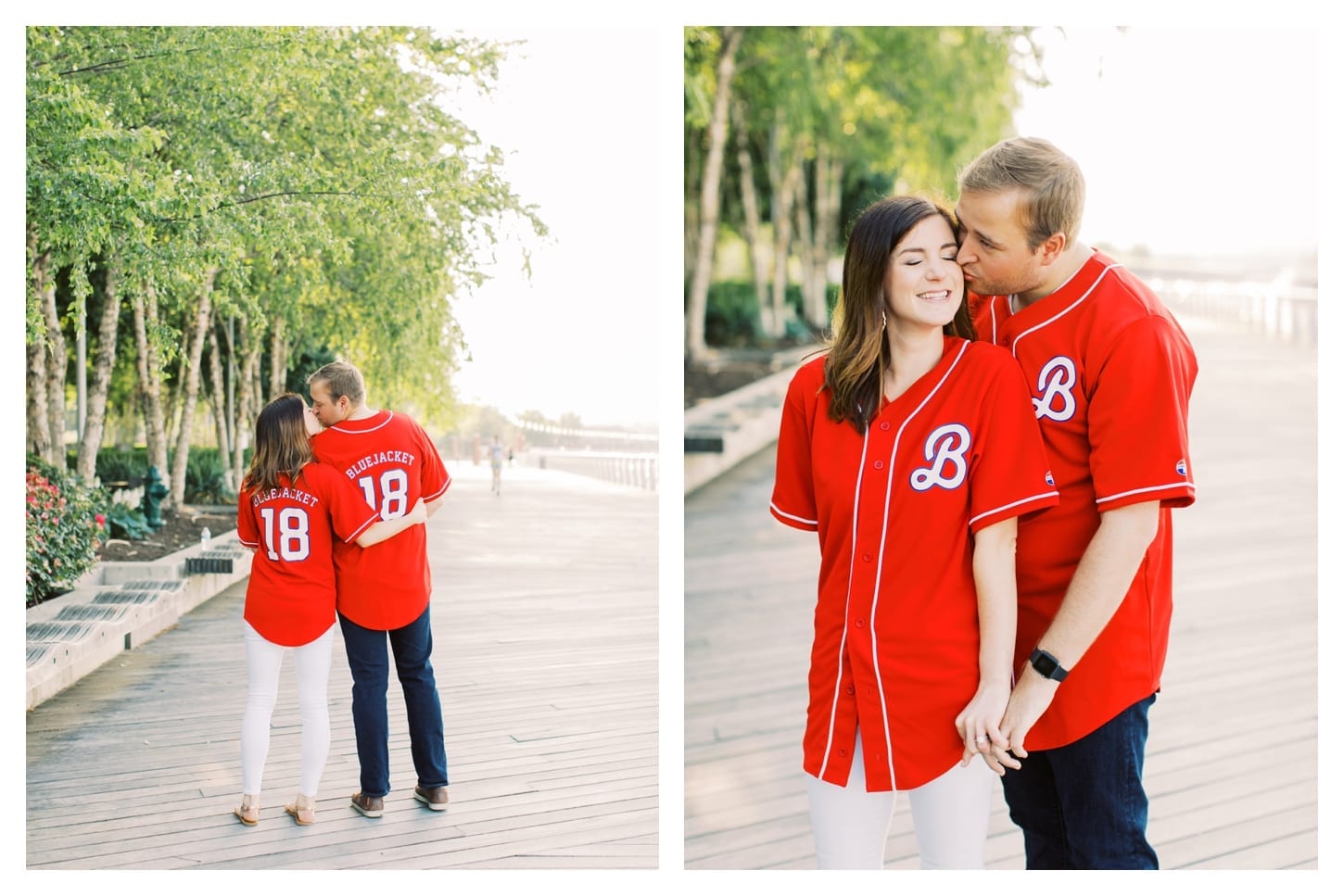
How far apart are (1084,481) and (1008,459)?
0.54 feet

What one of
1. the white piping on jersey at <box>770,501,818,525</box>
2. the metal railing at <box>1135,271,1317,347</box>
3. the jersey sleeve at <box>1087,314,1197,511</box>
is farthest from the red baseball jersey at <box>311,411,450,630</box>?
the metal railing at <box>1135,271,1317,347</box>

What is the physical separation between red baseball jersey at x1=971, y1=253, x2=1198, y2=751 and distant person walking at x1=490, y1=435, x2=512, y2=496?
1442mm

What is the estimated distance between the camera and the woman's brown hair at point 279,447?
8.23 feet

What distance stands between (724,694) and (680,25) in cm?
188

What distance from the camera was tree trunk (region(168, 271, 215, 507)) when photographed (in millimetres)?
2824

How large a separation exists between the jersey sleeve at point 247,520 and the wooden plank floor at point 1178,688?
3.98ft

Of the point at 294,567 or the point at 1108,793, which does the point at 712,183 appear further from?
the point at 1108,793

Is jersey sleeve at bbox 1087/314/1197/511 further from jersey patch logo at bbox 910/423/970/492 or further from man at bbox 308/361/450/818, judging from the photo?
man at bbox 308/361/450/818

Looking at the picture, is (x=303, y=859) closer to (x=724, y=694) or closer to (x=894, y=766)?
(x=724, y=694)

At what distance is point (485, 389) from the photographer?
2908 millimetres

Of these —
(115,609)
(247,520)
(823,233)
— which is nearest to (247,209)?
(247,520)

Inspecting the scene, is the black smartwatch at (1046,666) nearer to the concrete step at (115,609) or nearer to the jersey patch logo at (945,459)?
the jersey patch logo at (945,459)

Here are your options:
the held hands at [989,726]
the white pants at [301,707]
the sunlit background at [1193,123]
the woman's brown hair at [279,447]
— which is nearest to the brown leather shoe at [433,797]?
the white pants at [301,707]
